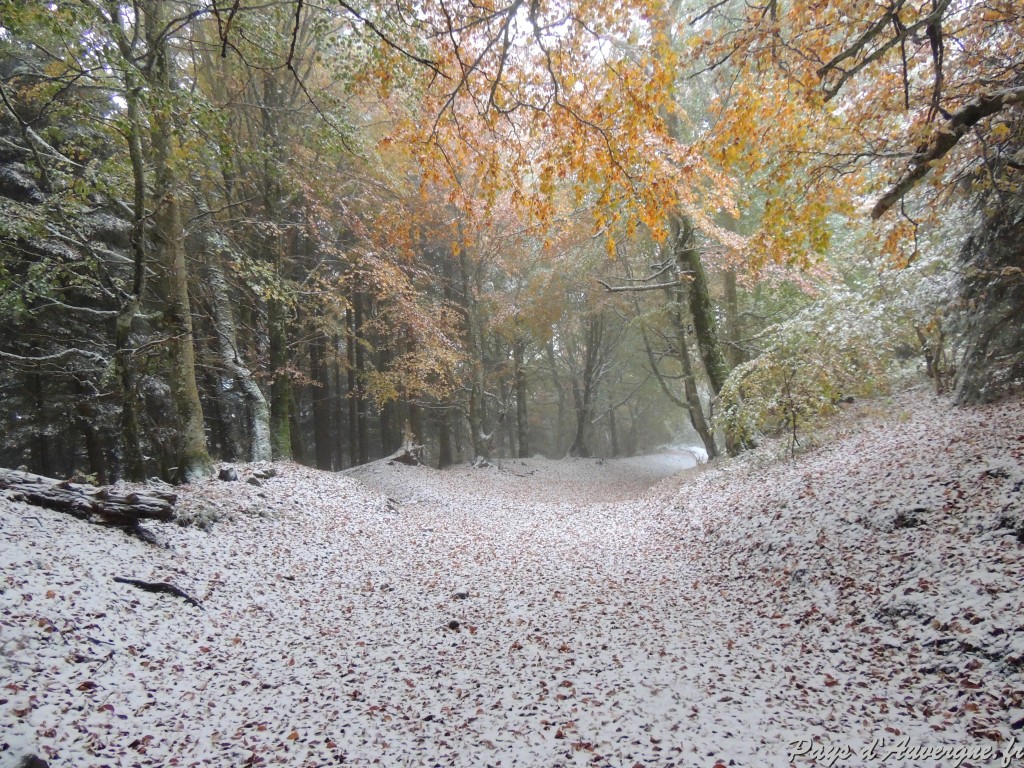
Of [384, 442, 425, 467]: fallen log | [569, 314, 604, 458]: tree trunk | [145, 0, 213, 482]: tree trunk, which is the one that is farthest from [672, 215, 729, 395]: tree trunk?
[569, 314, 604, 458]: tree trunk

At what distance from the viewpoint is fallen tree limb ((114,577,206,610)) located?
4.72 m

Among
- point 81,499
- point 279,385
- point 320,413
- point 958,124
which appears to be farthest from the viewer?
point 320,413

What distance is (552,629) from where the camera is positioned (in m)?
4.78

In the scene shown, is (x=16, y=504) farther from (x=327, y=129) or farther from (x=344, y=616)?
(x=327, y=129)

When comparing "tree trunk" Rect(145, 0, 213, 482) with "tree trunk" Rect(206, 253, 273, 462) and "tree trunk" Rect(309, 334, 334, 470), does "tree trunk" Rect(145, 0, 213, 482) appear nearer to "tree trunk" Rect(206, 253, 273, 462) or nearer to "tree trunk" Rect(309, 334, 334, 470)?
"tree trunk" Rect(206, 253, 273, 462)

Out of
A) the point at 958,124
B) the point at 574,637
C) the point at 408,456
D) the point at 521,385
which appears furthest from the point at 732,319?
the point at 574,637

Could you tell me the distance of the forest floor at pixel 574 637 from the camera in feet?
9.82

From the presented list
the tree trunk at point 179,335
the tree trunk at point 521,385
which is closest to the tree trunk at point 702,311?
the tree trunk at point 179,335

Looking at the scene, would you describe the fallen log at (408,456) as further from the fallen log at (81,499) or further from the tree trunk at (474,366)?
the fallen log at (81,499)

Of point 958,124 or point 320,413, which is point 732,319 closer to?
point 958,124

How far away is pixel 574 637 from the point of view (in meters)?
4.55

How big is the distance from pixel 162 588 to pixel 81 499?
1722 millimetres

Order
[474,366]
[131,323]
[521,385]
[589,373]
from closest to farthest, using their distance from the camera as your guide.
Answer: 1. [131,323]
2. [474,366]
3. [521,385]
4. [589,373]

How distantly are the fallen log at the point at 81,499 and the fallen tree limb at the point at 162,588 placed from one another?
48.5 inches
